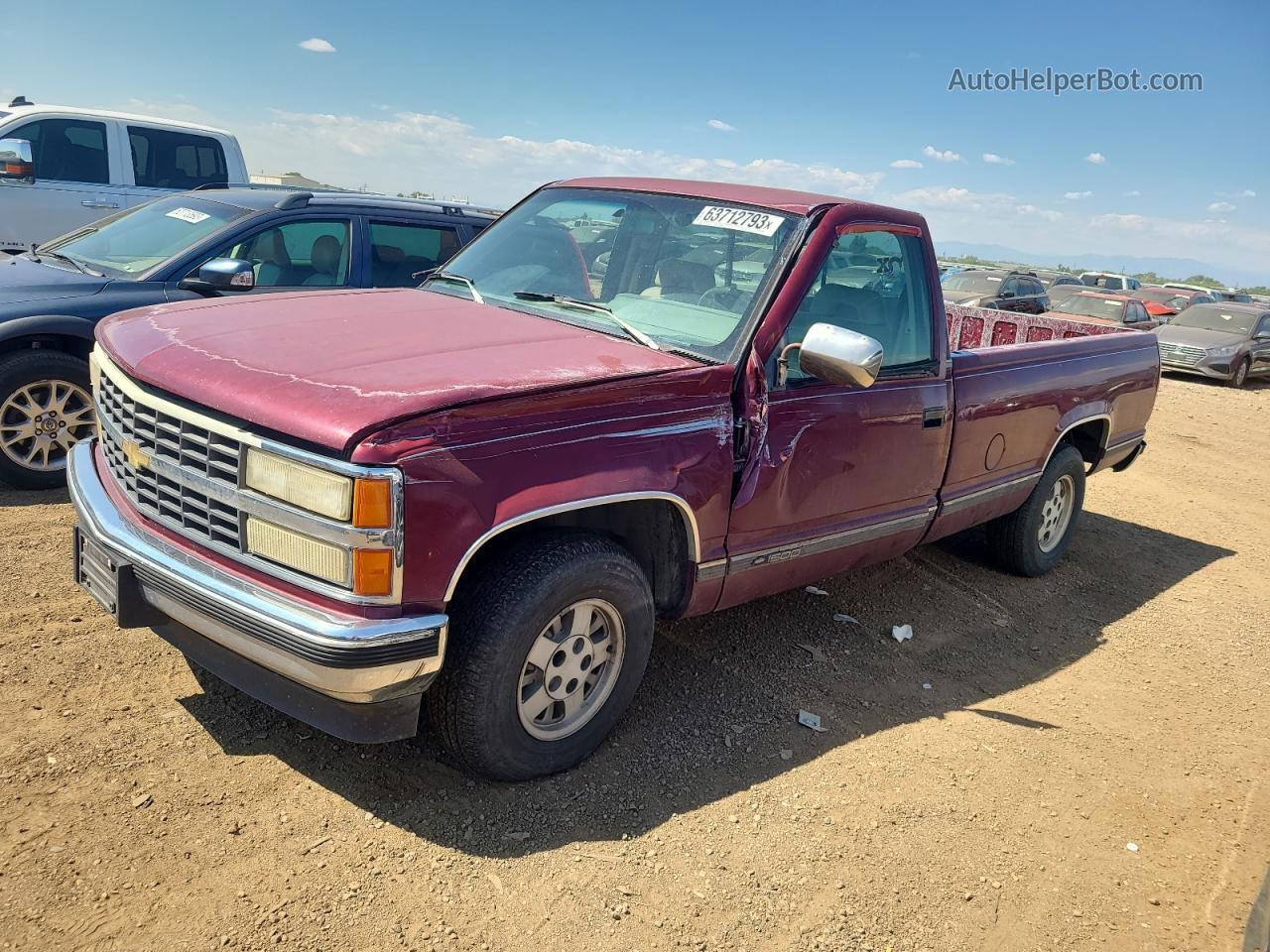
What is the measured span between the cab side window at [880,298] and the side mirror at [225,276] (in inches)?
121

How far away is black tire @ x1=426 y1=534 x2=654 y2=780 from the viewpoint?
2.91m

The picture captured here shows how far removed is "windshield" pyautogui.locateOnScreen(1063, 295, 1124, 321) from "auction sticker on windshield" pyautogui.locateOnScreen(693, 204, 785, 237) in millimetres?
15725

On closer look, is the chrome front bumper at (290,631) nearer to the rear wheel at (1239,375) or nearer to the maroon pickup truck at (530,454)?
the maroon pickup truck at (530,454)

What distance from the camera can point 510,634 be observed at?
9.55 ft

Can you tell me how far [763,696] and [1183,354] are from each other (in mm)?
18068

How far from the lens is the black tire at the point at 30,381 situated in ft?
16.7

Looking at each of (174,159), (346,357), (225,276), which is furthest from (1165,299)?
(346,357)

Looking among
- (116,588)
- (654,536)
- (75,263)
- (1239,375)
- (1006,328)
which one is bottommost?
(1239,375)

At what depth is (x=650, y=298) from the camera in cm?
386

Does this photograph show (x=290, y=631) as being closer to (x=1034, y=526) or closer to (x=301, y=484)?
(x=301, y=484)

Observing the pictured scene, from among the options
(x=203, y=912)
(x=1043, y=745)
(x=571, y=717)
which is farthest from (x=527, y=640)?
(x=1043, y=745)

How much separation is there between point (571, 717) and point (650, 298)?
1.64 m

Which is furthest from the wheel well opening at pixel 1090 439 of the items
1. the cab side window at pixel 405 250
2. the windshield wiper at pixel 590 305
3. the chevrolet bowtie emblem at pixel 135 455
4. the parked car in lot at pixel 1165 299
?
the parked car in lot at pixel 1165 299

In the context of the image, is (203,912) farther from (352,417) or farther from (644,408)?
(644,408)
